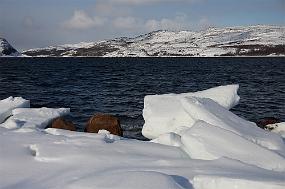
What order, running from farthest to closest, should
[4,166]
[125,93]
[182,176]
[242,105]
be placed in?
[125,93], [242,105], [4,166], [182,176]

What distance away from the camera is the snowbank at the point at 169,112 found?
42.5 feet

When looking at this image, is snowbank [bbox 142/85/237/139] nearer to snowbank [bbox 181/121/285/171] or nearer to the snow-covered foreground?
the snow-covered foreground

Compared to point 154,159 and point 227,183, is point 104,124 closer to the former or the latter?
point 154,159

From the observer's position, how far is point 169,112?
13.5 m

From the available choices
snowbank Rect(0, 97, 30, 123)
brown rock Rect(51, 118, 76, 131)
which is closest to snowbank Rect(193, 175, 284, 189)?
brown rock Rect(51, 118, 76, 131)

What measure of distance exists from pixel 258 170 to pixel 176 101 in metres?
6.58

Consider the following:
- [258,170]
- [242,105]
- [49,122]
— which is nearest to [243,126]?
[258,170]

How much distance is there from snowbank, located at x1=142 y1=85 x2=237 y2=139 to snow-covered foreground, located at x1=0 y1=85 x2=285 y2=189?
1.35 metres

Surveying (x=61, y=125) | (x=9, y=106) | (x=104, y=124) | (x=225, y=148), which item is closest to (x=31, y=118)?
(x=61, y=125)

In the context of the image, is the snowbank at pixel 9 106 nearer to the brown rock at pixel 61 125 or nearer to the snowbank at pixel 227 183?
the brown rock at pixel 61 125

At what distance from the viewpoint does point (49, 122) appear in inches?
581

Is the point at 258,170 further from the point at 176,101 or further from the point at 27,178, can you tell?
the point at 176,101

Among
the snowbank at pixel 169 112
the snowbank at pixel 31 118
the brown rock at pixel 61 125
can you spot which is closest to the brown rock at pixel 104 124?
Answer: the brown rock at pixel 61 125

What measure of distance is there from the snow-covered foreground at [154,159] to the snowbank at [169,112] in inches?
53.0
